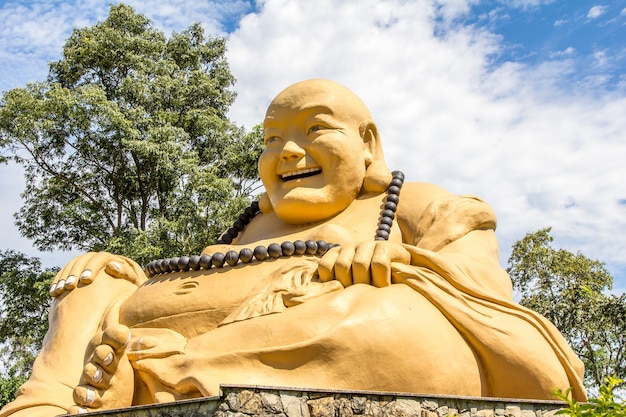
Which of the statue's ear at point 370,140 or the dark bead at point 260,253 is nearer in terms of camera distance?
the dark bead at point 260,253

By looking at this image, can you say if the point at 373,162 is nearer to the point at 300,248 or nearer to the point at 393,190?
the point at 393,190

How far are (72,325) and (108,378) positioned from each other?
70cm

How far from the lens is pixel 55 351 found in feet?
14.1

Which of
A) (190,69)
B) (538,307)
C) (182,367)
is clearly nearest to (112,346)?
(182,367)

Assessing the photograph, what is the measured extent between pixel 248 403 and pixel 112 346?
1.26 m

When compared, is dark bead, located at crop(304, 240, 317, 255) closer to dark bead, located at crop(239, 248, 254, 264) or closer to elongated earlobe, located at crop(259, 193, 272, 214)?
dark bead, located at crop(239, 248, 254, 264)

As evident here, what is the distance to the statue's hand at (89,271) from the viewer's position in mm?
4547

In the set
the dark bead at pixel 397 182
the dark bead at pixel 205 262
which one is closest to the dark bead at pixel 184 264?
the dark bead at pixel 205 262

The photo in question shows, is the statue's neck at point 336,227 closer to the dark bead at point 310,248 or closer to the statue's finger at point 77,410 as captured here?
the dark bead at point 310,248

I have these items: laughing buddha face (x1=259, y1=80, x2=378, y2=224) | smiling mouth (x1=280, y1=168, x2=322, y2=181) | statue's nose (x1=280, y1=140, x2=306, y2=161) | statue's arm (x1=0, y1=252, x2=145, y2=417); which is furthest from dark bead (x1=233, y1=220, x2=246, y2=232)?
statue's arm (x1=0, y1=252, x2=145, y2=417)

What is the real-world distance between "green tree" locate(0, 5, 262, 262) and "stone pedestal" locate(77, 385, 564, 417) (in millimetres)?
8246

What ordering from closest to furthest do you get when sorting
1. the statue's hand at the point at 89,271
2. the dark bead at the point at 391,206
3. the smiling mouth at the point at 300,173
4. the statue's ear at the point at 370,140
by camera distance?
the statue's hand at the point at 89,271
the dark bead at the point at 391,206
the smiling mouth at the point at 300,173
the statue's ear at the point at 370,140

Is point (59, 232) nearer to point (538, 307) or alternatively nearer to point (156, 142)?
point (156, 142)

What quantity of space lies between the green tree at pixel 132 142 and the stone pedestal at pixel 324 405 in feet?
27.1
